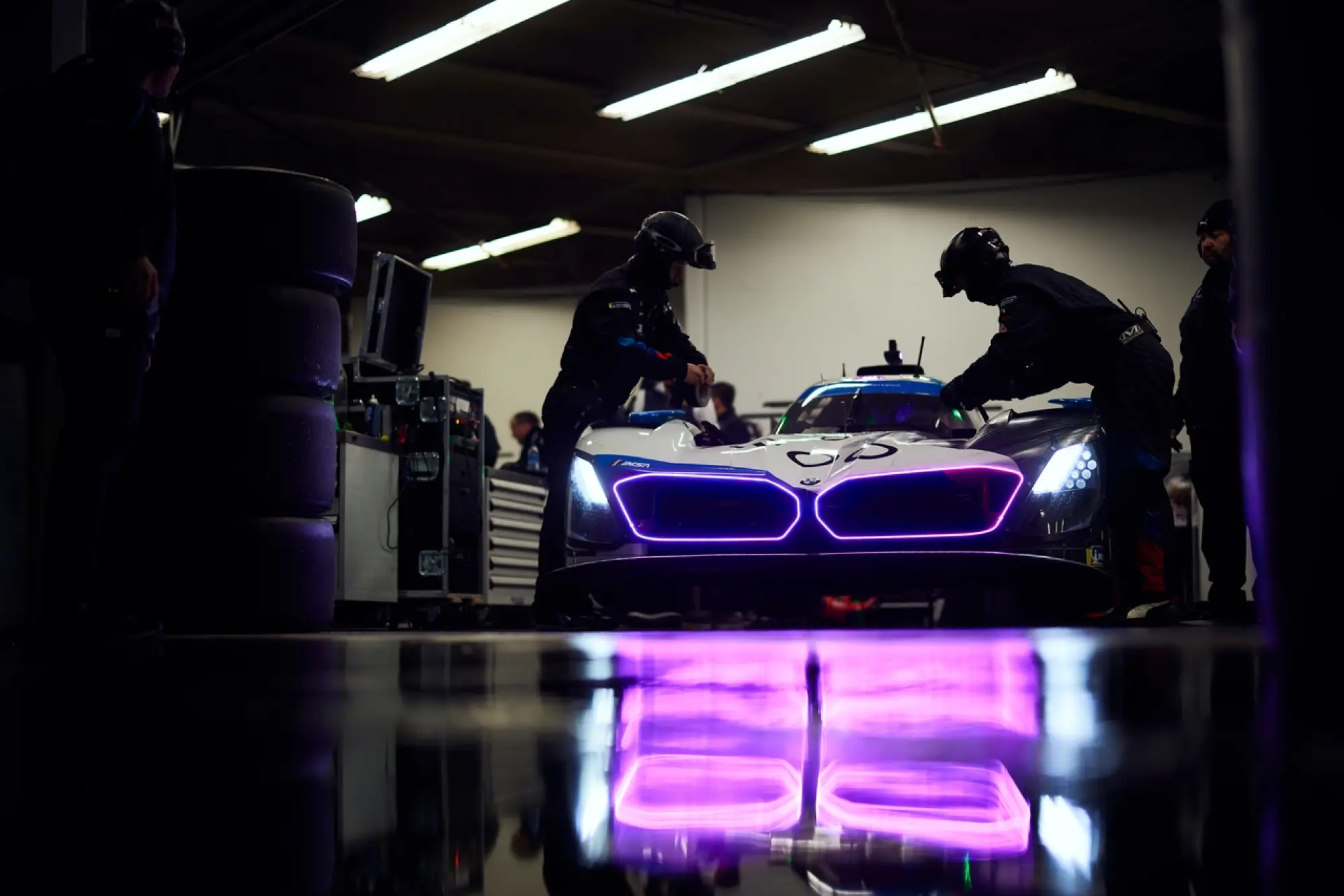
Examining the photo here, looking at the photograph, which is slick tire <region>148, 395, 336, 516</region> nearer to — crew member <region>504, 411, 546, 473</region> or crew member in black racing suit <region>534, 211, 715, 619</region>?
crew member in black racing suit <region>534, 211, 715, 619</region>

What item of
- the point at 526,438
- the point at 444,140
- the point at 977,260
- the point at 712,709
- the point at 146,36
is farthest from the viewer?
the point at 526,438

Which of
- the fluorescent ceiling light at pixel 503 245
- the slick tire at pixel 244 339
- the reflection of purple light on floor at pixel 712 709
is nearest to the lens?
the reflection of purple light on floor at pixel 712 709

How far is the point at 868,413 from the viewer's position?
18.4 ft

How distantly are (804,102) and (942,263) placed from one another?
6403mm

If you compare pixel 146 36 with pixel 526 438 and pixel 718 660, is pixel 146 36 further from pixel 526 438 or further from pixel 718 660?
pixel 526 438

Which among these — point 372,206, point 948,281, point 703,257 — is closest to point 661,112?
point 372,206

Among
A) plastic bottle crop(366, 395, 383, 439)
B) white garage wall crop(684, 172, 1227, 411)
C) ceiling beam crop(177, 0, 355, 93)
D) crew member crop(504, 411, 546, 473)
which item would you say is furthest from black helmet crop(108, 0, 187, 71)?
white garage wall crop(684, 172, 1227, 411)

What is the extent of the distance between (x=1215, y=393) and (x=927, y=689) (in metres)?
4.76

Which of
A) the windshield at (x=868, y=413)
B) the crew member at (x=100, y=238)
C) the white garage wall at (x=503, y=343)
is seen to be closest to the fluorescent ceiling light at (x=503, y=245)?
the white garage wall at (x=503, y=343)

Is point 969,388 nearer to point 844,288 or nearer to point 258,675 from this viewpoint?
point 258,675

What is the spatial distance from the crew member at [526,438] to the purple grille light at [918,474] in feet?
13.6

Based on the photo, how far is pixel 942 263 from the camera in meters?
5.72

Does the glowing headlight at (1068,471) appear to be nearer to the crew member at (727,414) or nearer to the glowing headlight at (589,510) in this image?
the glowing headlight at (589,510)

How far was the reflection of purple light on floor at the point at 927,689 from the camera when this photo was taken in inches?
42.8
